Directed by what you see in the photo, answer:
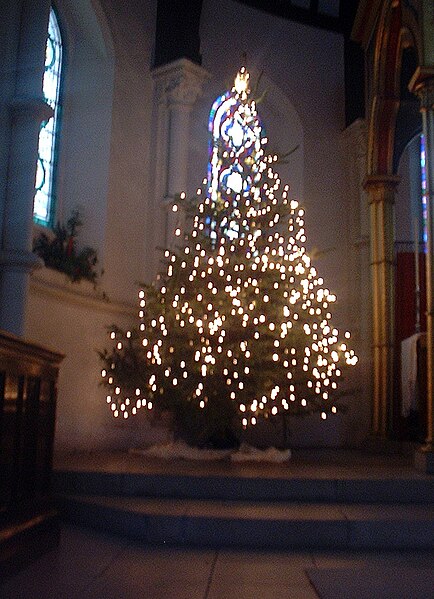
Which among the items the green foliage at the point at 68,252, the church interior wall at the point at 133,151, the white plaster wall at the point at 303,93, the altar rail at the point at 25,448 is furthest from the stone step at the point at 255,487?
the white plaster wall at the point at 303,93

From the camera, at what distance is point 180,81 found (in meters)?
9.52

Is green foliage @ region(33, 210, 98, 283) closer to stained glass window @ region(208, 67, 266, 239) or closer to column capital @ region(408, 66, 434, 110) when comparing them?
stained glass window @ region(208, 67, 266, 239)

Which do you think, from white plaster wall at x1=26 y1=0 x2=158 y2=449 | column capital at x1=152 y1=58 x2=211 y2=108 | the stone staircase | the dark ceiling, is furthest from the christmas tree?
the dark ceiling

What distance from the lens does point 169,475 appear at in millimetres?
5391

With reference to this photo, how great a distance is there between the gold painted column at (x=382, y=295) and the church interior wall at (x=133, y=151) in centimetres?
91

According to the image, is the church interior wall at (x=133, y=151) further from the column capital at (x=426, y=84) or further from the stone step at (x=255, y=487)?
the column capital at (x=426, y=84)

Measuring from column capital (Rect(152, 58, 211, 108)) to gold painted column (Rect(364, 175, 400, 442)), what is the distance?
2.73m

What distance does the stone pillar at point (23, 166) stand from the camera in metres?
6.23

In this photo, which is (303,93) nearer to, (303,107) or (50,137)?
(303,107)

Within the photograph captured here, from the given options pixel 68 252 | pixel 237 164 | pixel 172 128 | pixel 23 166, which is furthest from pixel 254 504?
pixel 172 128

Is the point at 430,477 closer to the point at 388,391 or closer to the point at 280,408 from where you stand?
the point at 280,408

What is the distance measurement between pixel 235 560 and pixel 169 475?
1.47 meters

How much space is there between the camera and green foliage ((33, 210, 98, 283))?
782 centimetres

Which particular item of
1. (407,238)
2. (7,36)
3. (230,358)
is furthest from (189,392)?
(407,238)
